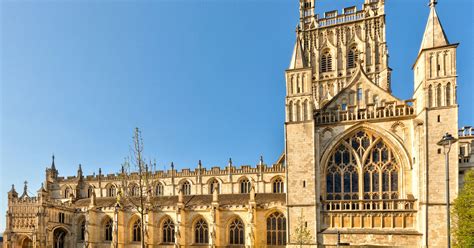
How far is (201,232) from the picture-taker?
113ft

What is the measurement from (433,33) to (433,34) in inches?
3.7

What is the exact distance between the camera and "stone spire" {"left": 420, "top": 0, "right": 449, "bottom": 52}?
2438 centimetres

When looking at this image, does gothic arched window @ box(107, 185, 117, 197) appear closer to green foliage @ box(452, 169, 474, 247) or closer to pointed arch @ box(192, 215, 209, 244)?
pointed arch @ box(192, 215, 209, 244)

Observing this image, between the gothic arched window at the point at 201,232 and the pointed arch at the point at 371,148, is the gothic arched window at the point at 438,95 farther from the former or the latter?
the gothic arched window at the point at 201,232

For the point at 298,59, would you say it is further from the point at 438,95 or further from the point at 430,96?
the point at 438,95

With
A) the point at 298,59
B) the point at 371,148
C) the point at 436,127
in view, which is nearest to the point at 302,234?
the point at 371,148

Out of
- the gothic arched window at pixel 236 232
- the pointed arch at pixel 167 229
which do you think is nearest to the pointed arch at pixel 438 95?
the gothic arched window at pixel 236 232

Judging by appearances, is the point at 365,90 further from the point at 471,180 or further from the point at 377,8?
the point at 377,8

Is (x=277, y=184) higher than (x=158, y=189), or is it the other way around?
(x=277, y=184)

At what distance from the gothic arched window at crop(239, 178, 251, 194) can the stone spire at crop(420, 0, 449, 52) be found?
23069 millimetres

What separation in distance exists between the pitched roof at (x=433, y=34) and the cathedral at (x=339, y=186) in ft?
0.25

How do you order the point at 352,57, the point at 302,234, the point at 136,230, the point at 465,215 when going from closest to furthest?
the point at 465,215, the point at 302,234, the point at 136,230, the point at 352,57

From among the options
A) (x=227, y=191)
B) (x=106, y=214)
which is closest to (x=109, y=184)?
(x=106, y=214)

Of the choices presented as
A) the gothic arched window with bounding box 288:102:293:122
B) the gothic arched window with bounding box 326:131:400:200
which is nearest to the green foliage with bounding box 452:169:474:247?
the gothic arched window with bounding box 326:131:400:200
